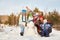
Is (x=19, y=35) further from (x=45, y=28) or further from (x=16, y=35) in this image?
(x=45, y=28)

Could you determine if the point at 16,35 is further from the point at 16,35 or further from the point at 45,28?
the point at 45,28

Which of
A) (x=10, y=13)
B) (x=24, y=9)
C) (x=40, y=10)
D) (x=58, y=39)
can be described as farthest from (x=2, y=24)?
(x=58, y=39)

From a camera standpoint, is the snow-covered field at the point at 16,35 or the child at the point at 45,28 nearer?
the snow-covered field at the point at 16,35

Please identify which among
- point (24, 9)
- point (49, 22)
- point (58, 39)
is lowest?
point (58, 39)

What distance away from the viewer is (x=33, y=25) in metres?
2.63

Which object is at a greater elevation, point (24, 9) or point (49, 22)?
point (24, 9)

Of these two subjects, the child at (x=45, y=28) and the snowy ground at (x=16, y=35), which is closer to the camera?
the snowy ground at (x=16, y=35)

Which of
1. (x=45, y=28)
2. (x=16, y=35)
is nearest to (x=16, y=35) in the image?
(x=16, y=35)

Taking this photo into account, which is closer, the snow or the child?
the snow

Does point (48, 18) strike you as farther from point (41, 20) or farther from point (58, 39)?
point (58, 39)

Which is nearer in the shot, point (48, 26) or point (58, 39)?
point (58, 39)

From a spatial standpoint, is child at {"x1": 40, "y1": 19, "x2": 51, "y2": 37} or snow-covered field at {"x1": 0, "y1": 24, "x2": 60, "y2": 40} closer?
snow-covered field at {"x1": 0, "y1": 24, "x2": 60, "y2": 40}

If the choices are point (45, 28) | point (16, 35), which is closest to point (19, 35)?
point (16, 35)

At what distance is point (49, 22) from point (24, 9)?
0.36 metres
